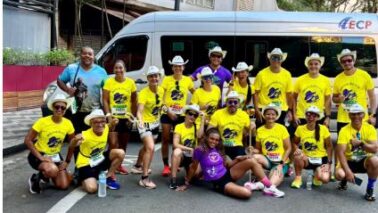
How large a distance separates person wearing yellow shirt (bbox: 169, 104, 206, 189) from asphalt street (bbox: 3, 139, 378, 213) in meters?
0.33

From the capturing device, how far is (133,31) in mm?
9484

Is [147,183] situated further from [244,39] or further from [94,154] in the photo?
[244,39]

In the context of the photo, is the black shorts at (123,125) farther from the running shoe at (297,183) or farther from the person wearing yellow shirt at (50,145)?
the running shoe at (297,183)

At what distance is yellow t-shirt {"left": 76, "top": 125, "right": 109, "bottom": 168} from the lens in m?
5.91

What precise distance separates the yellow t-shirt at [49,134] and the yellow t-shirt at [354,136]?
3208mm

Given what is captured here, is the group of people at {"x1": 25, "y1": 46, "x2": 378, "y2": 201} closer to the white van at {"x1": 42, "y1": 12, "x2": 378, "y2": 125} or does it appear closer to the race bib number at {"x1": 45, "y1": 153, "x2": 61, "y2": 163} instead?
the race bib number at {"x1": 45, "y1": 153, "x2": 61, "y2": 163}

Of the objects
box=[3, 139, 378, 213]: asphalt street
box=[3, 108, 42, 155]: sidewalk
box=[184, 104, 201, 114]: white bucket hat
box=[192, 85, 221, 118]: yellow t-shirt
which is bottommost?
box=[3, 139, 378, 213]: asphalt street

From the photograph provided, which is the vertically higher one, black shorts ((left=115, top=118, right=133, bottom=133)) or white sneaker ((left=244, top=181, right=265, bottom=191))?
black shorts ((left=115, top=118, right=133, bottom=133))

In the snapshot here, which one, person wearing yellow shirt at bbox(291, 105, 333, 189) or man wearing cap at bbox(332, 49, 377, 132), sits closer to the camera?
person wearing yellow shirt at bbox(291, 105, 333, 189)

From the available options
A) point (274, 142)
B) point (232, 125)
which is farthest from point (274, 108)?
point (232, 125)

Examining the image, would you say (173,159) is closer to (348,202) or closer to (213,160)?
(213,160)

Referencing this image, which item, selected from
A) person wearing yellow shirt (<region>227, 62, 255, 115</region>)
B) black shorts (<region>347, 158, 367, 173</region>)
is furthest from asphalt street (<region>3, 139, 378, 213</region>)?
person wearing yellow shirt (<region>227, 62, 255, 115</region>)

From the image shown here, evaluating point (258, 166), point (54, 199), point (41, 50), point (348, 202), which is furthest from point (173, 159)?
point (41, 50)

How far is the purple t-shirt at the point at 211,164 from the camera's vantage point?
5.89 meters
